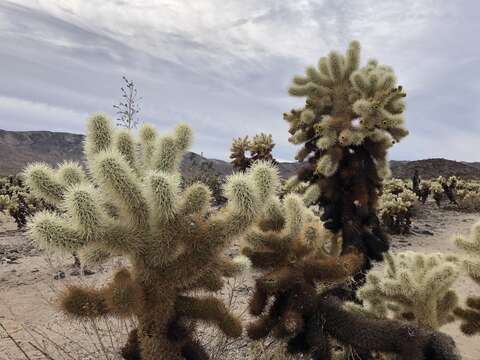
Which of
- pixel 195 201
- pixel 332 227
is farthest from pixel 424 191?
pixel 195 201

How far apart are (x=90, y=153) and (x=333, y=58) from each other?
11.3 feet

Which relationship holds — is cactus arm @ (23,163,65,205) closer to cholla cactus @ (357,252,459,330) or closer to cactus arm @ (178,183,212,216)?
cactus arm @ (178,183,212,216)

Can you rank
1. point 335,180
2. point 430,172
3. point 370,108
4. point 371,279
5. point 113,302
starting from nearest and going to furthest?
point 113,302
point 371,279
point 370,108
point 335,180
point 430,172

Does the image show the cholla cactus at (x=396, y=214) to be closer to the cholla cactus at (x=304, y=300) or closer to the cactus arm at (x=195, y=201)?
the cholla cactus at (x=304, y=300)

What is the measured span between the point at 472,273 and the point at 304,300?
153 centimetres

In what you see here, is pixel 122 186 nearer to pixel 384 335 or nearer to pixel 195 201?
pixel 195 201

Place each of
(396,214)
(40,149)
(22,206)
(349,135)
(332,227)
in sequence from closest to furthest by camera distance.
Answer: (349,135), (332,227), (396,214), (22,206), (40,149)

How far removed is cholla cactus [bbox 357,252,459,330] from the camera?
309cm

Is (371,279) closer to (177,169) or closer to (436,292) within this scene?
(436,292)

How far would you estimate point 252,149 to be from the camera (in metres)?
8.95

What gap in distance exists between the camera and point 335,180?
499 centimetres

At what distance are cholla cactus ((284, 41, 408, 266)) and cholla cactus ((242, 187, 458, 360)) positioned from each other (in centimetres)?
203

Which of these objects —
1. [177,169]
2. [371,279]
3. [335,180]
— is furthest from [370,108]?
[177,169]

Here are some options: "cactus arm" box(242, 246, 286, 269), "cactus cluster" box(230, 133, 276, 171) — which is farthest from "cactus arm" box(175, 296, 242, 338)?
"cactus cluster" box(230, 133, 276, 171)
